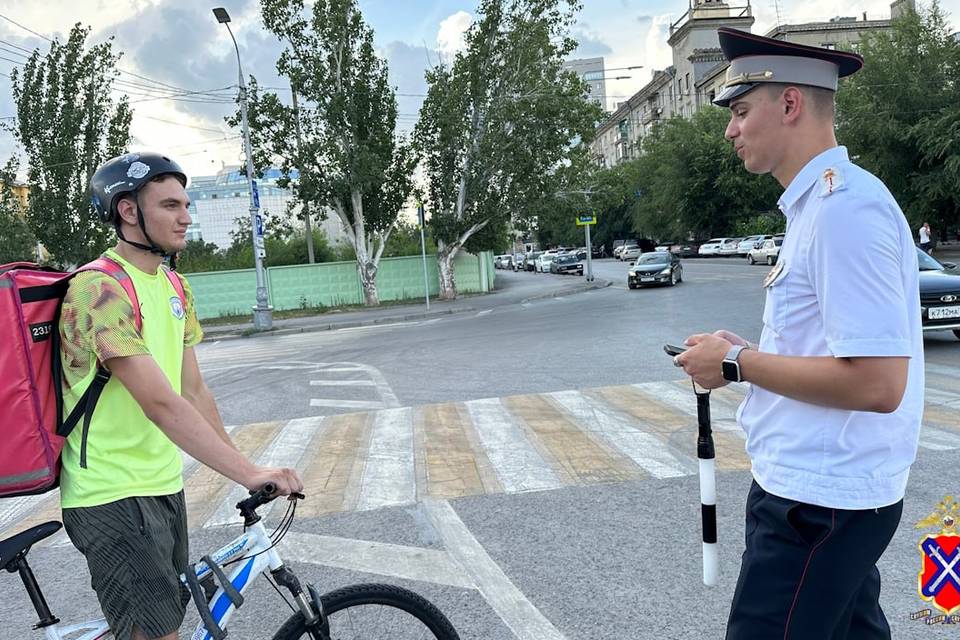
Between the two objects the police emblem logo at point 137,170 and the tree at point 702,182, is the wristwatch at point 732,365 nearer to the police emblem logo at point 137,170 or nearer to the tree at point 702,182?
the police emblem logo at point 137,170

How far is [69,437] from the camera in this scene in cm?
209

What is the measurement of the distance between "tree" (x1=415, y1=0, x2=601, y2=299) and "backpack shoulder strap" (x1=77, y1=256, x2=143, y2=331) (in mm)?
25870

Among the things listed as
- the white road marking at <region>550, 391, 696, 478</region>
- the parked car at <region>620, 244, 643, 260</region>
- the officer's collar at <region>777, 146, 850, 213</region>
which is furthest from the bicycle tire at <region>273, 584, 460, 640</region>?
the parked car at <region>620, 244, 643, 260</region>

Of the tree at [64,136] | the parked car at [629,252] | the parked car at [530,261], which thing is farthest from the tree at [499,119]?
the parked car at [629,252]

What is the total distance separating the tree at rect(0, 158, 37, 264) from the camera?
2856 centimetres

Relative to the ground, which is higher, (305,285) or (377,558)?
(305,285)

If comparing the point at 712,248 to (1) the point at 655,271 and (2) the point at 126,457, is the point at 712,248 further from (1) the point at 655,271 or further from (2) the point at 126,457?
(2) the point at 126,457

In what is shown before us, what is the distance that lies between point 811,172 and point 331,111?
86.8 ft

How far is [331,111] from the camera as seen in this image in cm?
2630

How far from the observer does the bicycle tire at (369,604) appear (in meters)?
2.23

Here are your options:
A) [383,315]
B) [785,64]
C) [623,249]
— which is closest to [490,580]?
[785,64]

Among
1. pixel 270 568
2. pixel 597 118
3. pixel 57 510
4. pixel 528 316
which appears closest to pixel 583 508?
pixel 270 568

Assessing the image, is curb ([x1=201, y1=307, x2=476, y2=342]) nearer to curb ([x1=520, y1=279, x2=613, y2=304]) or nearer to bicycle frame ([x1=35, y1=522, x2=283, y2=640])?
curb ([x1=520, y1=279, x2=613, y2=304])

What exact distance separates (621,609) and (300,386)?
795cm
